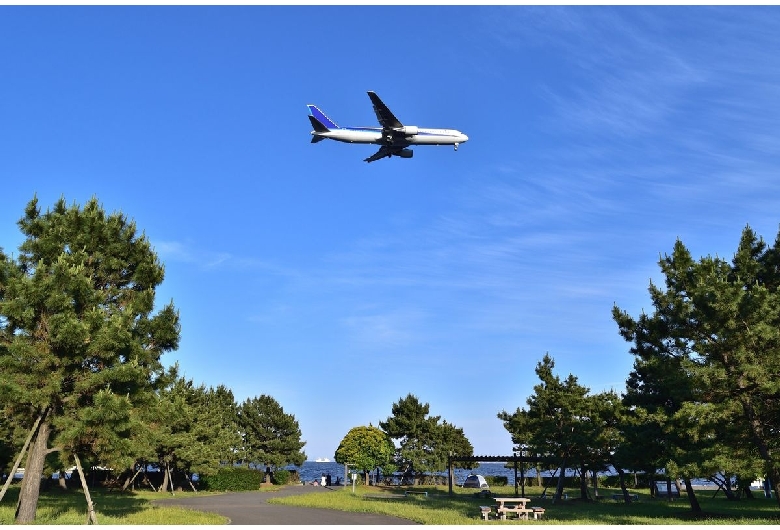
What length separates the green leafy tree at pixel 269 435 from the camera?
67.9 m

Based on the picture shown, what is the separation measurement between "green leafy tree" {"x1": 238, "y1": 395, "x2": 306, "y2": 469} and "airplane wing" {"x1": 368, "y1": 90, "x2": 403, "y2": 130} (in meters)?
44.0

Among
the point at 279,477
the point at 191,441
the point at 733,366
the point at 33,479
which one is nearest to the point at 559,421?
the point at 733,366

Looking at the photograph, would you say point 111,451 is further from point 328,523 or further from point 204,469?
point 204,469

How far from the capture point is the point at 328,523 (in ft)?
72.9

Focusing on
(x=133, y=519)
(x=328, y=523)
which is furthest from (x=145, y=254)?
(x=328, y=523)

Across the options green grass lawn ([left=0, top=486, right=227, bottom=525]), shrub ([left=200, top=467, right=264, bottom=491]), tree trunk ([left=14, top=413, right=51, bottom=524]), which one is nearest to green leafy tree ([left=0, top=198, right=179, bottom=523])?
tree trunk ([left=14, top=413, right=51, bottom=524])

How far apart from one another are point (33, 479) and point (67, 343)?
4984 mm

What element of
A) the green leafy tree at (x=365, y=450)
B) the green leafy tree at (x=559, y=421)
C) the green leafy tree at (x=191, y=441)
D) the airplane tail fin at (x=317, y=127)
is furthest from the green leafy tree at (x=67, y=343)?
the green leafy tree at (x=365, y=450)

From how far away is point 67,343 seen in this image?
2052 centimetres

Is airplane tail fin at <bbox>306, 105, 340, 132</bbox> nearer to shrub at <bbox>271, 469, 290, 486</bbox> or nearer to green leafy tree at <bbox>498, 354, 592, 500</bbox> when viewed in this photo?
green leafy tree at <bbox>498, 354, 592, 500</bbox>

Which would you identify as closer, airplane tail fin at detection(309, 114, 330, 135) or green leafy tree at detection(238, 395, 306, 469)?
airplane tail fin at detection(309, 114, 330, 135)

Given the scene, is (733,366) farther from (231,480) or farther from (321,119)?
(231,480)

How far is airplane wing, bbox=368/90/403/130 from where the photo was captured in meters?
34.7

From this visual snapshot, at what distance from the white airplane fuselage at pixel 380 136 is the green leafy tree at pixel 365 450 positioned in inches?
1311
